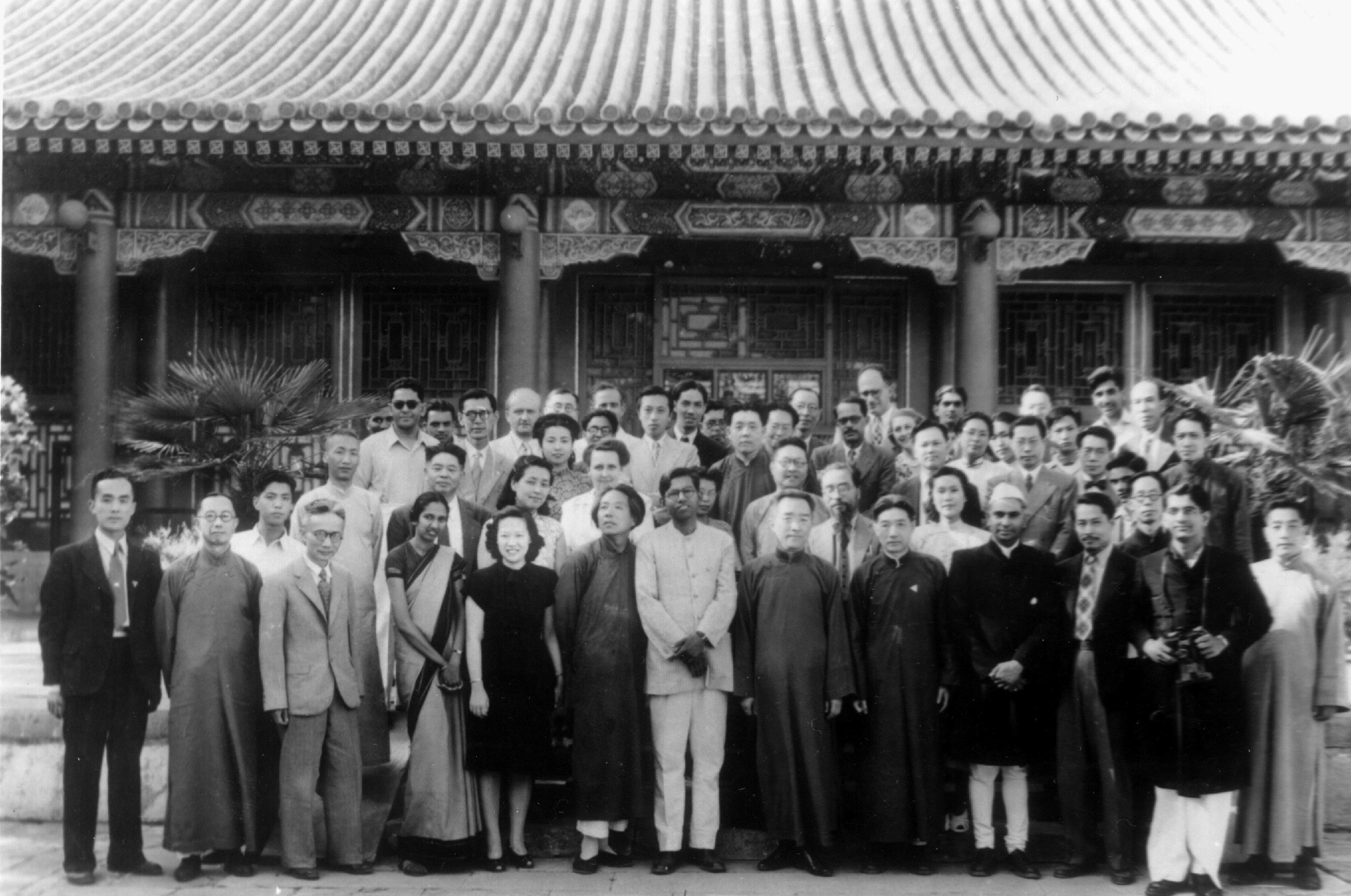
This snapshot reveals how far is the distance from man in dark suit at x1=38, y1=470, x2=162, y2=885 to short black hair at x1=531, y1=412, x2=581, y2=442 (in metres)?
1.92

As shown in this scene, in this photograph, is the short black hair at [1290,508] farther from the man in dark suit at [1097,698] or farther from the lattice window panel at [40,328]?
the lattice window panel at [40,328]

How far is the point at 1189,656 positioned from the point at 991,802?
1.01m

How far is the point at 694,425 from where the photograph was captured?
7.11 meters

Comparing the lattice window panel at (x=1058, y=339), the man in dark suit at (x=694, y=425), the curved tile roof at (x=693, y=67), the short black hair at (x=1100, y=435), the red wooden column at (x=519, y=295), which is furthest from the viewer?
the lattice window panel at (x=1058, y=339)

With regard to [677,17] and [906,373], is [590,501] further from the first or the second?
[677,17]

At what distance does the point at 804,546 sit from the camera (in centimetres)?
568

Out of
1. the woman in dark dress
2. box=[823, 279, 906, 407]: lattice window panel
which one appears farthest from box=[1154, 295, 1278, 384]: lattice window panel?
the woman in dark dress

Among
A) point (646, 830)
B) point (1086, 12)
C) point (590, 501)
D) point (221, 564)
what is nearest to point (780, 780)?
point (646, 830)

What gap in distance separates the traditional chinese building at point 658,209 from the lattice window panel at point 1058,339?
2 centimetres

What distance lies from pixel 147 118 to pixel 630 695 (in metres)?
4.46

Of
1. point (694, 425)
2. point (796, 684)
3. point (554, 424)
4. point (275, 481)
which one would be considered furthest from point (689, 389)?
point (275, 481)

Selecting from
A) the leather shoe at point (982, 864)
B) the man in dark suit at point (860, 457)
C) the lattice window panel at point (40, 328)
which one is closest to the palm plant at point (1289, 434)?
the man in dark suit at point (860, 457)

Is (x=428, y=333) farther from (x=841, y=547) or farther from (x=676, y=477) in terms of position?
(x=841, y=547)

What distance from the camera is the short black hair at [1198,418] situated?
6051 millimetres
